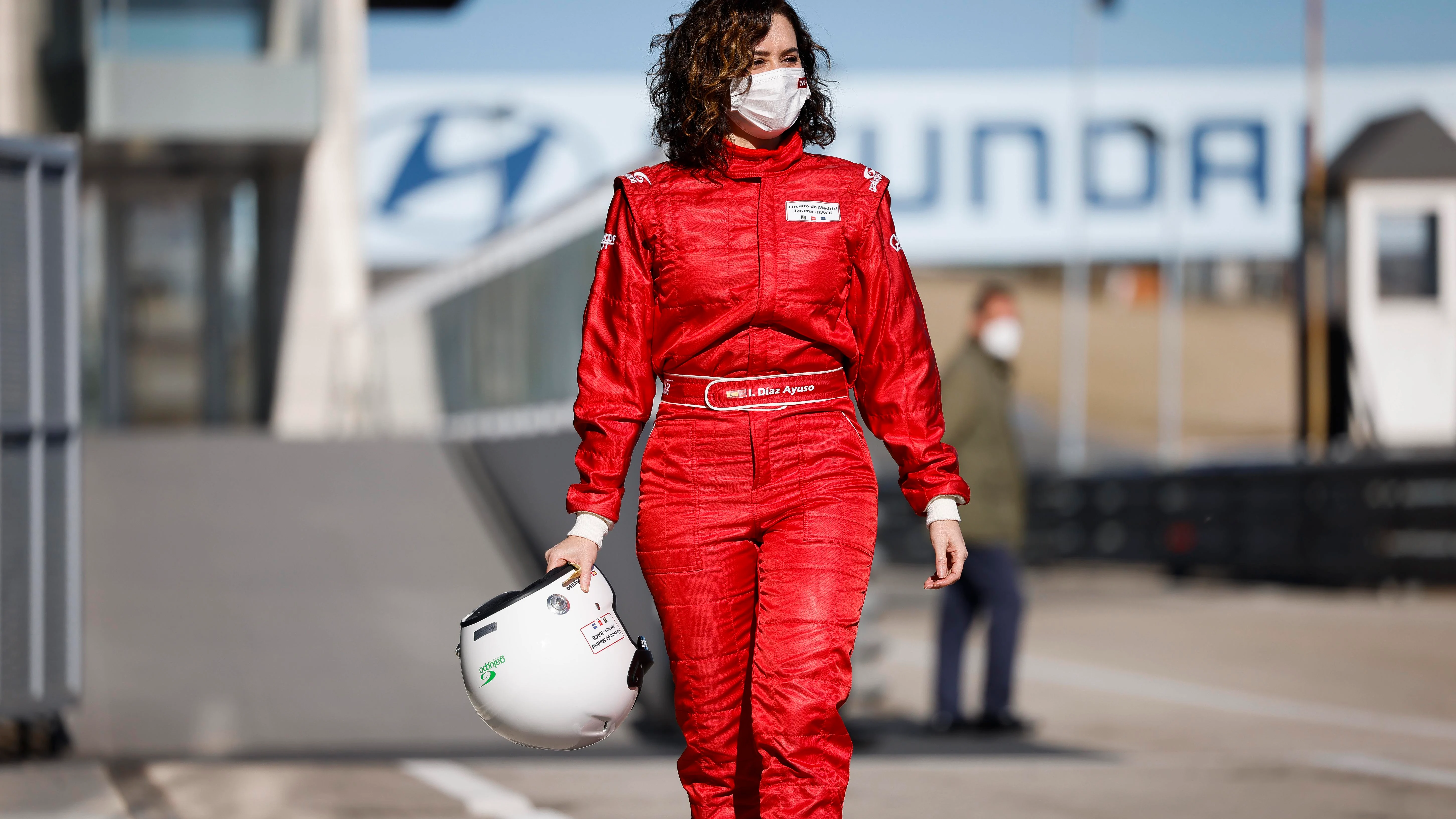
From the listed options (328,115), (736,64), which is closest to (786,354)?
(736,64)

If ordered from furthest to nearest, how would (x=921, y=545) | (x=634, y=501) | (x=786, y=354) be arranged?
(x=921, y=545)
(x=634, y=501)
(x=786, y=354)

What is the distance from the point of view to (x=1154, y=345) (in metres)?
73.8

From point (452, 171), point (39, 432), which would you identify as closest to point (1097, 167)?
point (452, 171)

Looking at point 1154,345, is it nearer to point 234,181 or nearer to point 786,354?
point 234,181

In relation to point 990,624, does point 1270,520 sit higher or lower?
lower

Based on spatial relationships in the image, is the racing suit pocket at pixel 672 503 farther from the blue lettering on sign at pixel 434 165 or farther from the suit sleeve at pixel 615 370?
the blue lettering on sign at pixel 434 165

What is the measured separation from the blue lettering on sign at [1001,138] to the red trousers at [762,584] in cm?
3846

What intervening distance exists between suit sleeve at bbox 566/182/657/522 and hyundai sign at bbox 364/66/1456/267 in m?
32.9

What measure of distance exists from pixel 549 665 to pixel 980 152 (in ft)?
127

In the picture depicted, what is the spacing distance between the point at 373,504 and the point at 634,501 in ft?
14.8

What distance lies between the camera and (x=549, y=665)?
315cm

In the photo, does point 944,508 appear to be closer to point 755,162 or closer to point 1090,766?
point 755,162

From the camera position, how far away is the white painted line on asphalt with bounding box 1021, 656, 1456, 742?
7625 mm

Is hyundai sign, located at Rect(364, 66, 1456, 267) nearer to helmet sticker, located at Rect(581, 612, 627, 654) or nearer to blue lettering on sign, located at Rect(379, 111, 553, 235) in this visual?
blue lettering on sign, located at Rect(379, 111, 553, 235)
